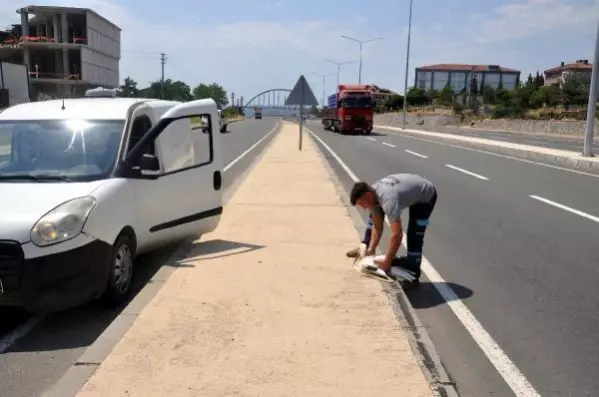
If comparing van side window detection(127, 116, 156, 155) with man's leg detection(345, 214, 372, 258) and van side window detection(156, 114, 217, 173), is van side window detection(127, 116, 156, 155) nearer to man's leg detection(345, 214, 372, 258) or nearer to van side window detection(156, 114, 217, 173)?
van side window detection(156, 114, 217, 173)

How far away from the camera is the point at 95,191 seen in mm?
4625

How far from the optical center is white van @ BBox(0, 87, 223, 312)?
13.4ft

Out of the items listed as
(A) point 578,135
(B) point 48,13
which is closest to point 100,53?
(B) point 48,13

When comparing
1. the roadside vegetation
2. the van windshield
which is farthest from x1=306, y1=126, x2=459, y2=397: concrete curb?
the roadside vegetation

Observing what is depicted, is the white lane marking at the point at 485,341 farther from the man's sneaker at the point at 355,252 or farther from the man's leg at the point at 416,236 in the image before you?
the man's sneaker at the point at 355,252

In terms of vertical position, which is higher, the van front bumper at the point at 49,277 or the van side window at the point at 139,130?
the van side window at the point at 139,130

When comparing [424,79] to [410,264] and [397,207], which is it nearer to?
[410,264]

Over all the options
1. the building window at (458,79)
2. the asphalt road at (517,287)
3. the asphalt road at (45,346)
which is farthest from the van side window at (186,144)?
the building window at (458,79)

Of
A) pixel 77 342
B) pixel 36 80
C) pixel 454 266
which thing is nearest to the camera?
pixel 77 342

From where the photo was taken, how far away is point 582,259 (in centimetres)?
667

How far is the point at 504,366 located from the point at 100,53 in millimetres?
81032

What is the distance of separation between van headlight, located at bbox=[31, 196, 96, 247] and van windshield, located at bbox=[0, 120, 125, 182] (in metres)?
0.55

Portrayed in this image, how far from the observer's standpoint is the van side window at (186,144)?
5.96 meters

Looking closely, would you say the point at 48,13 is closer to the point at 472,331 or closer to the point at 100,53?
the point at 100,53
